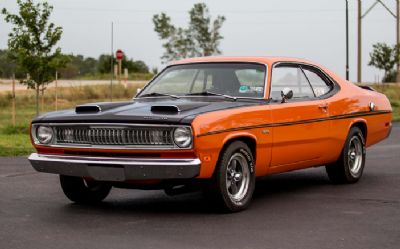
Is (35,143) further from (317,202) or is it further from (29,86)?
(29,86)

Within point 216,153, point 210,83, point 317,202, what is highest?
point 210,83

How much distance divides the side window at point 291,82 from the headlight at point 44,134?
7.75ft

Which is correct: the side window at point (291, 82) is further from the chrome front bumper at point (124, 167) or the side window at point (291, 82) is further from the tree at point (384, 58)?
the tree at point (384, 58)

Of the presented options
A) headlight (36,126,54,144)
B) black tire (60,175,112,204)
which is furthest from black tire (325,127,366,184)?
headlight (36,126,54,144)

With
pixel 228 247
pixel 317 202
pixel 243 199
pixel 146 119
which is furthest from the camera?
pixel 317 202

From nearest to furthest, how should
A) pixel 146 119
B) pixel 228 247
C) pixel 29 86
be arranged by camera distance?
1. pixel 228 247
2. pixel 146 119
3. pixel 29 86

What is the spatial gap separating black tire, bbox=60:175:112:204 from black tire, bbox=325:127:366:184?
2.95m

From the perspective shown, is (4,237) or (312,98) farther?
(312,98)

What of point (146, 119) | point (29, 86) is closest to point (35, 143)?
point (146, 119)

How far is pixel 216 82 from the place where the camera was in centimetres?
882

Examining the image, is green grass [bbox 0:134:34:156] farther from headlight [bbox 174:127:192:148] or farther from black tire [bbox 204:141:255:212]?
headlight [bbox 174:127:192:148]

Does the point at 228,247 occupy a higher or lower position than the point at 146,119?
lower

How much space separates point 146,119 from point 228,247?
173cm

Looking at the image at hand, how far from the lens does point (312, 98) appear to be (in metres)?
9.35
